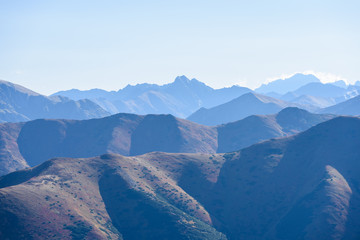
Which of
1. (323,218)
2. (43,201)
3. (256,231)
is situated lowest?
(256,231)

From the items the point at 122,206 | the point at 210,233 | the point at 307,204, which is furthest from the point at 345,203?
the point at 122,206

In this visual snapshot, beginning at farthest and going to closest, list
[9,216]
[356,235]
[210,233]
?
[210,233]
[356,235]
[9,216]

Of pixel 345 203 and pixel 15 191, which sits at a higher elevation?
pixel 15 191

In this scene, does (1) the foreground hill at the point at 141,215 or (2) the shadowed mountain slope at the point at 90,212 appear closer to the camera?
(2) the shadowed mountain slope at the point at 90,212

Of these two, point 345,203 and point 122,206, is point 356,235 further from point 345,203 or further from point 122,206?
point 122,206

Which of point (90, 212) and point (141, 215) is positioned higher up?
point (90, 212)

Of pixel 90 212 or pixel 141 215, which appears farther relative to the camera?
pixel 141 215

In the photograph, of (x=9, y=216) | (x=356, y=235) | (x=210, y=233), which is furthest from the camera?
(x=210, y=233)

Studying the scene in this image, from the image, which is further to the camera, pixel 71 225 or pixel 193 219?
pixel 193 219

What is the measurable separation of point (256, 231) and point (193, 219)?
3059cm

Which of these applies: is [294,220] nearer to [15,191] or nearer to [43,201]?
[43,201]

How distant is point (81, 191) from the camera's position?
18800 cm

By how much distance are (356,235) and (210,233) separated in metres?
61.5

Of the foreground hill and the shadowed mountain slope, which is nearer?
the shadowed mountain slope
